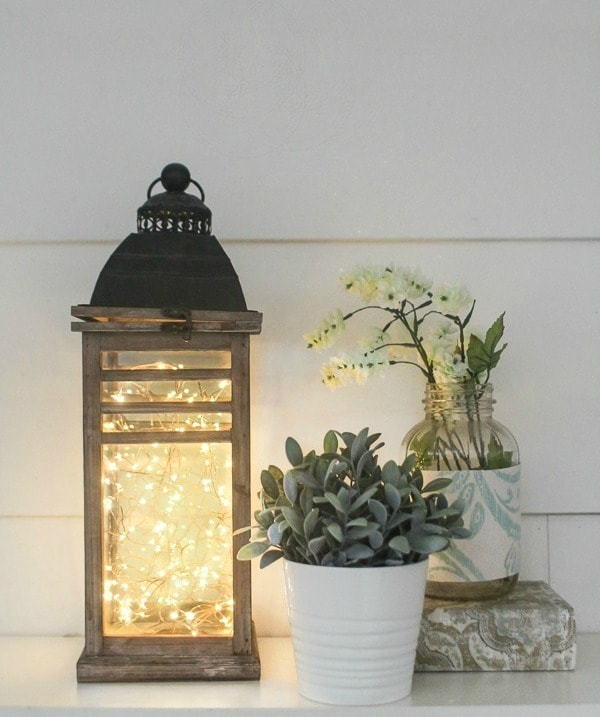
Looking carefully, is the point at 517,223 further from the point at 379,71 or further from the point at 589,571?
the point at 589,571

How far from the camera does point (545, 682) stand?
79 centimetres

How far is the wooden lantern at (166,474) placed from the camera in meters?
0.79

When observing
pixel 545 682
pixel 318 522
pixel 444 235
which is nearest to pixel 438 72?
pixel 444 235

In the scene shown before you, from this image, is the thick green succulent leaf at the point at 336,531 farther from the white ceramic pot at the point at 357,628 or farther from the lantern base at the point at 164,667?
the lantern base at the point at 164,667

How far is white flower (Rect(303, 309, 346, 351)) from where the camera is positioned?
2.82ft

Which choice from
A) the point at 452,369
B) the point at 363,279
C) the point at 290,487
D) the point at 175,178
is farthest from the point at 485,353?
the point at 175,178

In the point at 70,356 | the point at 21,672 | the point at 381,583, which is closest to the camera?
the point at 381,583

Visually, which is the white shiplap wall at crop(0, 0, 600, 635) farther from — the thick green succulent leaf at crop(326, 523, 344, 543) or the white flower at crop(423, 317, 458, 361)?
the thick green succulent leaf at crop(326, 523, 344, 543)

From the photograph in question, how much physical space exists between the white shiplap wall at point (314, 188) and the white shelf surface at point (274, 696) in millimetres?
179

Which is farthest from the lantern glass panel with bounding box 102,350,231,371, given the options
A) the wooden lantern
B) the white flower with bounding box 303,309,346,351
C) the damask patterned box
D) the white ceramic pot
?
the damask patterned box

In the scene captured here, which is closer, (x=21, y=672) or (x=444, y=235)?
(x=21, y=672)

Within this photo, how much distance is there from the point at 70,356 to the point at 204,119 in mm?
313

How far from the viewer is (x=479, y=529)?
83 cm

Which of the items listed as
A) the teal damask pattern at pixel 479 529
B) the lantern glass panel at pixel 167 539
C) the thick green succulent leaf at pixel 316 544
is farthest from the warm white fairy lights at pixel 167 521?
the teal damask pattern at pixel 479 529
